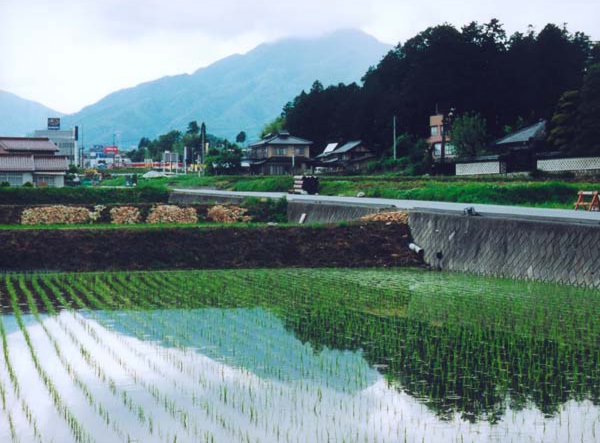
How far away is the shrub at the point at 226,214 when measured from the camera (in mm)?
31375

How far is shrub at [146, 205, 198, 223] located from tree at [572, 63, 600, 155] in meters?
19.8

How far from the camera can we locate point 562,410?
313 inches

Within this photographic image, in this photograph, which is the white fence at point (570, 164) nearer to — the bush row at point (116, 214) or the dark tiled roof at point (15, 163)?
the bush row at point (116, 214)

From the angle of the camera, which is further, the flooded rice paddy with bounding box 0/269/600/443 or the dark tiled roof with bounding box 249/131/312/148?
the dark tiled roof with bounding box 249/131/312/148

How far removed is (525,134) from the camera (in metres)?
56.3

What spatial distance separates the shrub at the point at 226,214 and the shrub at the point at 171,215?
0.64 m

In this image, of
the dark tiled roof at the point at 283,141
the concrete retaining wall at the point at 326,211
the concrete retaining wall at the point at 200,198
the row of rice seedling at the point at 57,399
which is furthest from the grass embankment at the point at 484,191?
the dark tiled roof at the point at 283,141


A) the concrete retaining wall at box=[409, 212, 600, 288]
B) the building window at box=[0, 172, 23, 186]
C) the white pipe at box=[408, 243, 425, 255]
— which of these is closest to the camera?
the concrete retaining wall at box=[409, 212, 600, 288]

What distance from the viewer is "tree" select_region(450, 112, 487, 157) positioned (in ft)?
200

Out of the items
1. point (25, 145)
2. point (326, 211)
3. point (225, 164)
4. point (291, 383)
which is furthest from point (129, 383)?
point (225, 164)

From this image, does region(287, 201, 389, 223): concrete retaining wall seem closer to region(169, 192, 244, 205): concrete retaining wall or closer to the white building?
region(169, 192, 244, 205): concrete retaining wall

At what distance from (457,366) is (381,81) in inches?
3227

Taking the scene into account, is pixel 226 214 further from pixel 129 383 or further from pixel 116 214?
pixel 129 383

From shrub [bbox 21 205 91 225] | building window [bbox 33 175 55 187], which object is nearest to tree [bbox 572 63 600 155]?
shrub [bbox 21 205 91 225]
